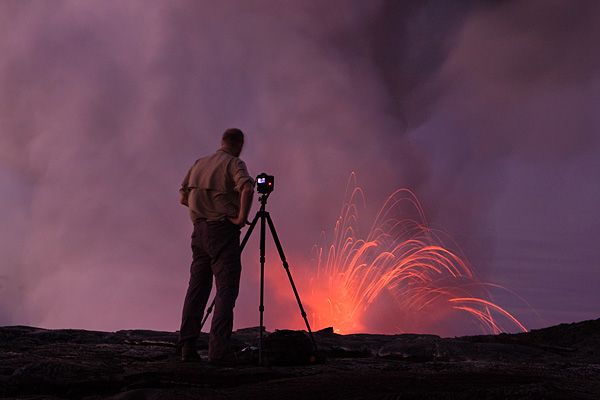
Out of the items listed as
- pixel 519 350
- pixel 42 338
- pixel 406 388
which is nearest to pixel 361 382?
pixel 406 388

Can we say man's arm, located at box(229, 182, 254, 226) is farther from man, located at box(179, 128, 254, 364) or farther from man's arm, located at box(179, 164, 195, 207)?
man's arm, located at box(179, 164, 195, 207)

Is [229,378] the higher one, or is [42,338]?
[42,338]

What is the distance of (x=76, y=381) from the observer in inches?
219

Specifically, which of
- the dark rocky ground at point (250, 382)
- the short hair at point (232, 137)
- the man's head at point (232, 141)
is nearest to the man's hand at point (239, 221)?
the man's head at point (232, 141)

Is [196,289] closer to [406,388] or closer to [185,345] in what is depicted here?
[185,345]

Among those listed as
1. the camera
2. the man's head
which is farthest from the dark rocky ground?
the man's head

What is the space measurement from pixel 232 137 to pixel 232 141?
54 mm

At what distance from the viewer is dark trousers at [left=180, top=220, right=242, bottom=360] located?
24.3ft

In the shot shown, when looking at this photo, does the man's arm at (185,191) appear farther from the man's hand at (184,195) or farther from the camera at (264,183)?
the camera at (264,183)

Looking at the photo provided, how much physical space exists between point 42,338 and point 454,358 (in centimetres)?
853

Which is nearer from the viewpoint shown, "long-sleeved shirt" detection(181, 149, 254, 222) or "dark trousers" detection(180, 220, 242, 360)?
"dark trousers" detection(180, 220, 242, 360)

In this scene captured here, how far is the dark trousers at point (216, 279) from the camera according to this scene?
741cm

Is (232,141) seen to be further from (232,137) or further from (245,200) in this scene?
(245,200)

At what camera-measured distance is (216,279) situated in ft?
25.1
